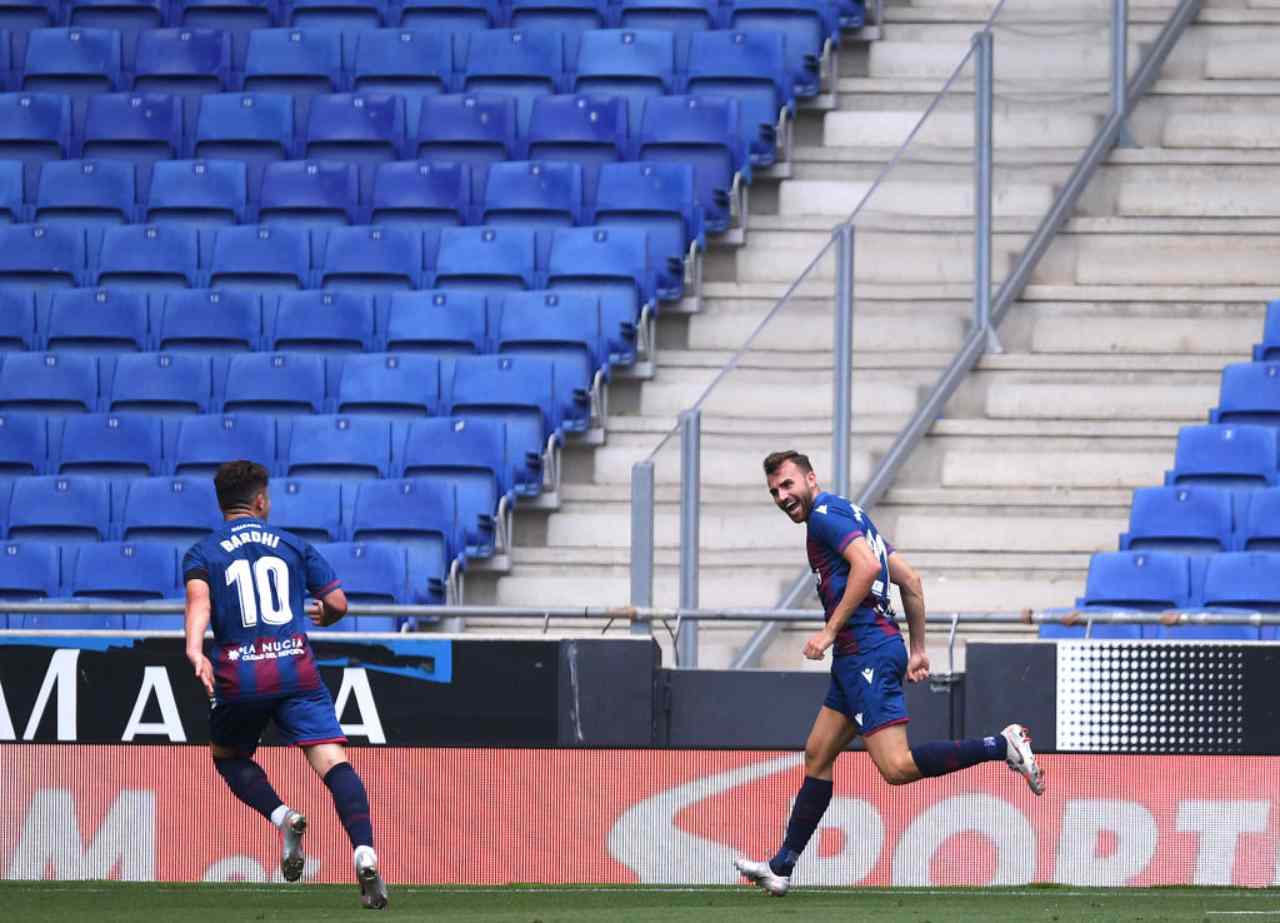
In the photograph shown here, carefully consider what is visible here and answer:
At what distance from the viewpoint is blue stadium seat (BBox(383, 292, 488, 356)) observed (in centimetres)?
1406

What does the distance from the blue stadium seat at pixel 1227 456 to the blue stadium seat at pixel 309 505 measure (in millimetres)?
4417

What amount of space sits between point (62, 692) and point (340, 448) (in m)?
3.41

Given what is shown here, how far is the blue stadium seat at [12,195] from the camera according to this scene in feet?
51.9

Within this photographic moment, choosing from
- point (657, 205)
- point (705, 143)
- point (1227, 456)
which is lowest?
point (1227, 456)

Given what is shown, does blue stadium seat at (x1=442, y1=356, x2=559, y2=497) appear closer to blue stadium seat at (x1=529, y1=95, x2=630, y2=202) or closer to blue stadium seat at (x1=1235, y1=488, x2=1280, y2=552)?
blue stadium seat at (x1=529, y1=95, x2=630, y2=202)

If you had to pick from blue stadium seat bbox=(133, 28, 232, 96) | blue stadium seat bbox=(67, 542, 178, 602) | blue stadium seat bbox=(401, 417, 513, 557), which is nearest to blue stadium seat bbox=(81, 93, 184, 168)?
blue stadium seat bbox=(133, 28, 232, 96)

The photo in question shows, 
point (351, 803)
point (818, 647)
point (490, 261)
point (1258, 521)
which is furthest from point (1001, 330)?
point (351, 803)

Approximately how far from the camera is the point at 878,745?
835 cm

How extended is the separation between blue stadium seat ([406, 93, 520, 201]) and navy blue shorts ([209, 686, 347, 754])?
7990 mm

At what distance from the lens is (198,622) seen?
782 centimetres

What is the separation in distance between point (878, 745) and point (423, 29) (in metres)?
9.72

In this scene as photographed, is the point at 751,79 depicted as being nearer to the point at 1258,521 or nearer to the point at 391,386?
the point at 391,386

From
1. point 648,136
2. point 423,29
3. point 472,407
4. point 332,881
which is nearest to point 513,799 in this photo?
point 332,881

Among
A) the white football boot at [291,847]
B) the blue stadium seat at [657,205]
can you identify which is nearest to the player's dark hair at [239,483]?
the white football boot at [291,847]
